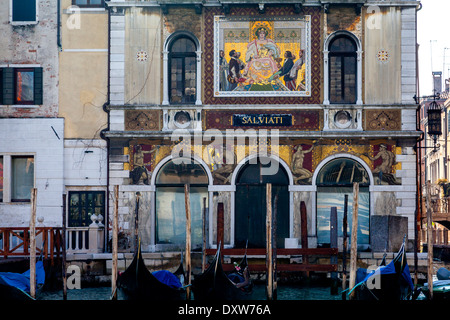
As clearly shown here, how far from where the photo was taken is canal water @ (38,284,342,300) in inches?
513

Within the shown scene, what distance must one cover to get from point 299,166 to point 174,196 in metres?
2.42

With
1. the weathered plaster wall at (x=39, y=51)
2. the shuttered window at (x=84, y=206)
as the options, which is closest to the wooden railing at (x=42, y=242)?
the shuttered window at (x=84, y=206)

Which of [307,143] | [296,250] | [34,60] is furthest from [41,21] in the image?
[296,250]

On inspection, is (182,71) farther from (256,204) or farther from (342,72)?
(342,72)

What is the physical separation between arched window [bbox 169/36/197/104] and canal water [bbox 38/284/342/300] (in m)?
3.78

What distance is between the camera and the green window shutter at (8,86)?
14898mm

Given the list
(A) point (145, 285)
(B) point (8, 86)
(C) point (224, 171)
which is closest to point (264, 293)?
(A) point (145, 285)

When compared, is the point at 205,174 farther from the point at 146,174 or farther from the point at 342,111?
the point at 342,111

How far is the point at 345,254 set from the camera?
514 inches

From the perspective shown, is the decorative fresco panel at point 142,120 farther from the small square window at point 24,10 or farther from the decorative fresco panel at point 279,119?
the small square window at point 24,10

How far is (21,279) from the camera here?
1216 cm
